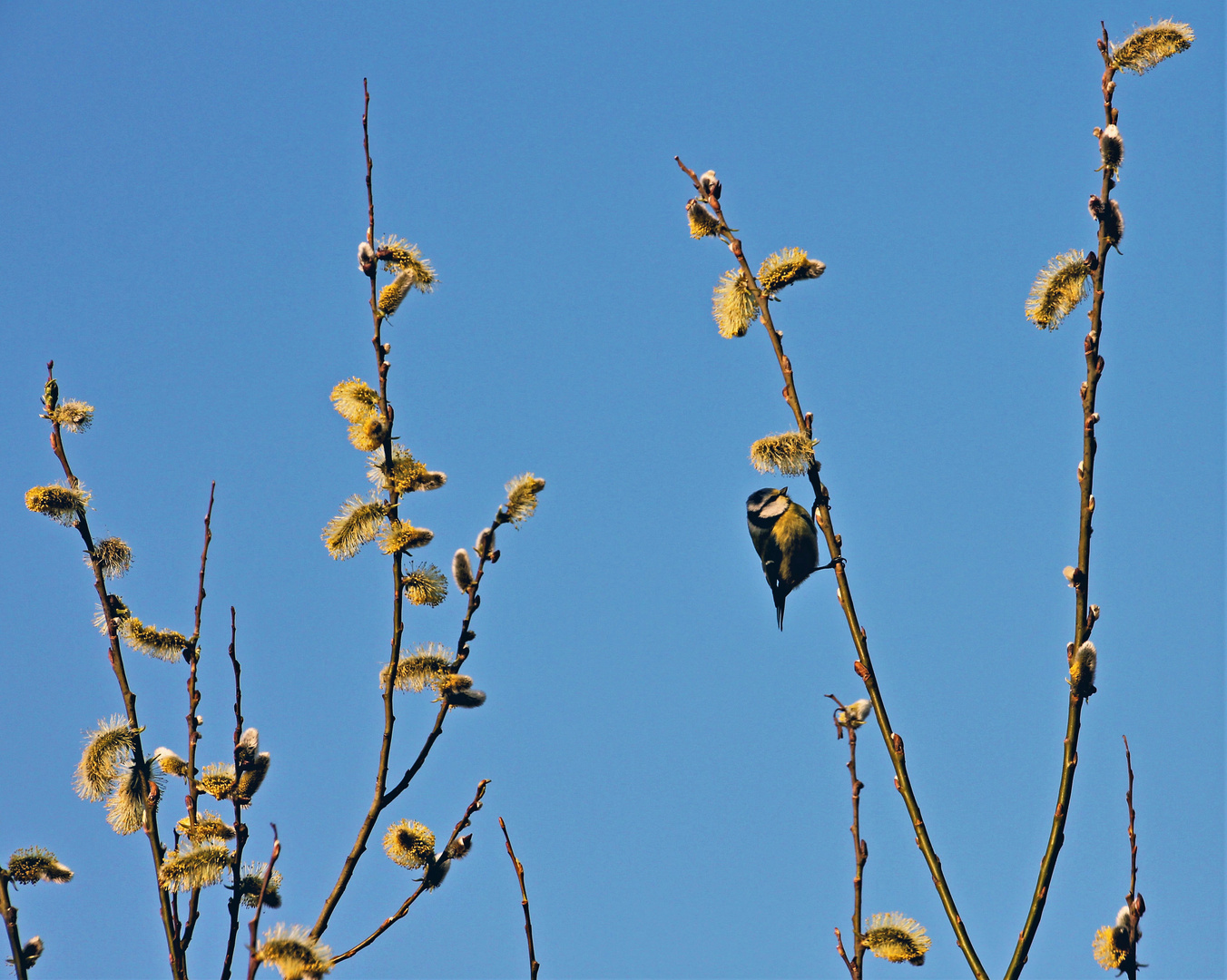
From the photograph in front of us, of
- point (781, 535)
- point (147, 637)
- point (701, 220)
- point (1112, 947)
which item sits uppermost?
point (781, 535)

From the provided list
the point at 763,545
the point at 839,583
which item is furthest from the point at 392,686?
the point at 763,545

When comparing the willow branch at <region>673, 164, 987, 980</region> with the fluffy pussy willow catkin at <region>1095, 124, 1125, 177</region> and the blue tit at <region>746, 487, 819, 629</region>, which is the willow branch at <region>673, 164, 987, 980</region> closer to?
the fluffy pussy willow catkin at <region>1095, 124, 1125, 177</region>

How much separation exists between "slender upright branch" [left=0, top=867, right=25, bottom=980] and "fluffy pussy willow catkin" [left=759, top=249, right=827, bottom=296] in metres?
2.87

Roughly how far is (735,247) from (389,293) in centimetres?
108

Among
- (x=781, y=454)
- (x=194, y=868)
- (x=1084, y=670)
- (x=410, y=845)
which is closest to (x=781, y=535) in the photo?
(x=781, y=454)

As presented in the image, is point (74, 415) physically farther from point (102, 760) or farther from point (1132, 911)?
point (1132, 911)

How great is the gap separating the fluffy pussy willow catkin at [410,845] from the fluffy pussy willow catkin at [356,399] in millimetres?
1243

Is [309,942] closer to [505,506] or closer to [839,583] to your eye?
[505,506]

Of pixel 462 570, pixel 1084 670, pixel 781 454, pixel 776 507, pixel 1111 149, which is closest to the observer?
pixel 1084 670

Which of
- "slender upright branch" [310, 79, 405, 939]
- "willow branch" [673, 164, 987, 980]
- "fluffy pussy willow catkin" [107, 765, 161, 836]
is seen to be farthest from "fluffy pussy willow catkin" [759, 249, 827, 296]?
"fluffy pussy willow catkin" [107, 765, 161, 836]

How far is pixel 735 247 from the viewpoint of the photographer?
141 inches

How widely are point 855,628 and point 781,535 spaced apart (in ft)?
12.7

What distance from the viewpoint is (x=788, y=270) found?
3551 millimetres

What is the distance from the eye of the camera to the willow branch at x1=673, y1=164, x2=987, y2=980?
8.68 ft
